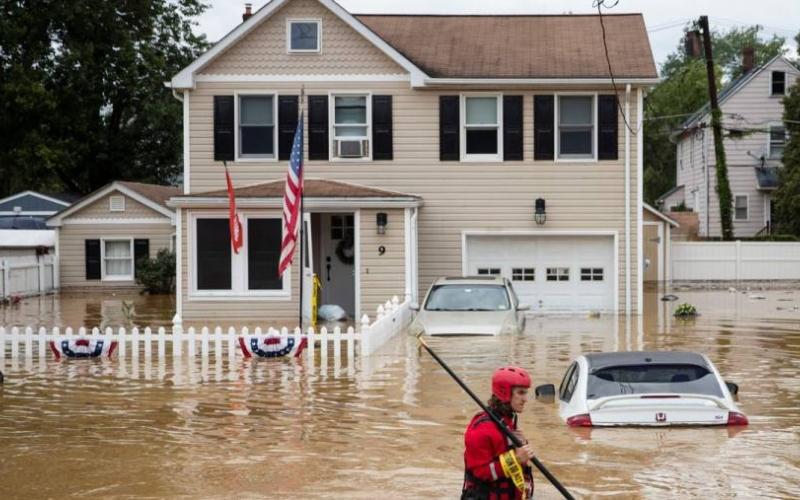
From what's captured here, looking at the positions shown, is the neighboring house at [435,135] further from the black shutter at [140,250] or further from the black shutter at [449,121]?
the black shutter at [140,250]

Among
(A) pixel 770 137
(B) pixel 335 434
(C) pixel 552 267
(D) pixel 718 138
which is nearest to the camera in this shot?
(B) pixel 335 434

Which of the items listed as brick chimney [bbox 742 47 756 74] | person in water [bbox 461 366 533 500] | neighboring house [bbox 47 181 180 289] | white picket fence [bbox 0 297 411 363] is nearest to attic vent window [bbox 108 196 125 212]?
neighboring house [bbox 47 181 180 289]

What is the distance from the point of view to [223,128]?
30.0 metres

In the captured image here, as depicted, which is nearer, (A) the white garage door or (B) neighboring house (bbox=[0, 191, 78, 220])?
(A) the white garage door

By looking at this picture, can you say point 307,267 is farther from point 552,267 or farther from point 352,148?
point 552,267

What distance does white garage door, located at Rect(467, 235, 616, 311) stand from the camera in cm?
3077

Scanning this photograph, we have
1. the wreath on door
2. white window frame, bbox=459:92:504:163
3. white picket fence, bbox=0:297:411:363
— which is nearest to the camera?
white picket fence, bbox=0:297:411:363

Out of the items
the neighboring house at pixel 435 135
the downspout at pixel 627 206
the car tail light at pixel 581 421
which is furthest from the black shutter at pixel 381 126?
the car tail light at pixel 581 421

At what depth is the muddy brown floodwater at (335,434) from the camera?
11219 mm

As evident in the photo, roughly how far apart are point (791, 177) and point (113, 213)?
26.0 meters

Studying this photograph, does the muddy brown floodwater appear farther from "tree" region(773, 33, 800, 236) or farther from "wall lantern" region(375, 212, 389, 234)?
"tree" region(773, 33, 800, 236)

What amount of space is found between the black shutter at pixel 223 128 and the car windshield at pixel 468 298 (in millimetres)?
8449

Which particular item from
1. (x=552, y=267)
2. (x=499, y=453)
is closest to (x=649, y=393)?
(x=499, y=453)

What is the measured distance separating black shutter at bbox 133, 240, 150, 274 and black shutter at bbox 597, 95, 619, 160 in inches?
744
